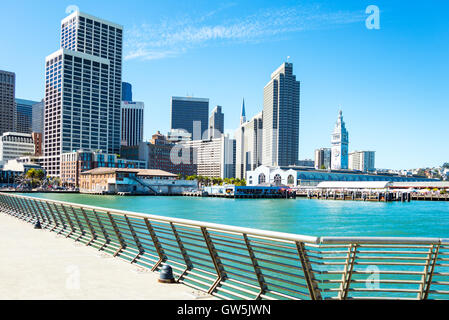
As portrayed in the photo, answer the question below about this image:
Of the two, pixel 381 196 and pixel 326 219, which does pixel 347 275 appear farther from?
pixel 381 196

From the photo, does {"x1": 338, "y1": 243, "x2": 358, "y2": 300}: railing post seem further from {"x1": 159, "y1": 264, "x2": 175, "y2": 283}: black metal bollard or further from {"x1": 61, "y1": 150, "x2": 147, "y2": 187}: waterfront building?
{"x1": 61, "y1": 150, "x2": 147, "y2": 187}: waterfront building

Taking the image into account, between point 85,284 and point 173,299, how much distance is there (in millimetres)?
2096

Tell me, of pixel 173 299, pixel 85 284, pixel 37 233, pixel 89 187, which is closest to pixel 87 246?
pixel 37 233

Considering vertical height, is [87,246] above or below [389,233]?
above

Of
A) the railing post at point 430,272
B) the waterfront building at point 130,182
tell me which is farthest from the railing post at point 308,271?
the waterfront building at point 130,182

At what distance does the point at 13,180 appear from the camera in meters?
196

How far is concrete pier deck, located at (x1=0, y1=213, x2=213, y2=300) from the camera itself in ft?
25.2

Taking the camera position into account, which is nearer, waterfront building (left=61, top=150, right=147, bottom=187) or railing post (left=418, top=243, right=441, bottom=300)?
railing post (left=418, top=243, right=441, bottom=300)

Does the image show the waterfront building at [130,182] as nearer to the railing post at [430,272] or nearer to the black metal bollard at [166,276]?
the black metal bollard at [166,276]

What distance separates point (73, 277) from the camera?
9148 millimetres

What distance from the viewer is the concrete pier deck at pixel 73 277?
7676mm

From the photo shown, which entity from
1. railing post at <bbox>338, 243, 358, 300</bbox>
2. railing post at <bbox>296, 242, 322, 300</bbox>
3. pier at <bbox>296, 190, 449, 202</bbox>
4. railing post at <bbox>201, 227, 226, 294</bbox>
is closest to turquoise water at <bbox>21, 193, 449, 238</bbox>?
railing post at <bbox>201, 227, 226, 294</bbox>
